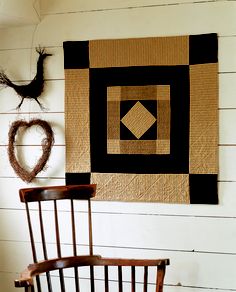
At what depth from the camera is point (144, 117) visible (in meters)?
1.88

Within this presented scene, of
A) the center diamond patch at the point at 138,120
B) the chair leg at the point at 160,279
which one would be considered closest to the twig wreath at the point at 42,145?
the center diamond patch at the point at 138,120

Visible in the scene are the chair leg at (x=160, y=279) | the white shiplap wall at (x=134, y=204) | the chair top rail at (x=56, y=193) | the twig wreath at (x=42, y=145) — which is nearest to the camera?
the chair leg at (x=160, y=279)

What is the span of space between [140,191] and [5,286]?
1.01 metres

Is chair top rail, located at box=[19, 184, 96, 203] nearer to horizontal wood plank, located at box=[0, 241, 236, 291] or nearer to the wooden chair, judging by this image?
the wooden chair

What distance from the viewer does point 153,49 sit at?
186 cm

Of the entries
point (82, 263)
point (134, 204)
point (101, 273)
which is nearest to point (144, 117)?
point (134, 204)

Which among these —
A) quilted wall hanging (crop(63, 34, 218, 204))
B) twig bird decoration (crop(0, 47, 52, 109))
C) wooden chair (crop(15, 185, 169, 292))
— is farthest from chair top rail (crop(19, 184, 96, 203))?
twig bird decoration (crop(0, 47, 52, 109))

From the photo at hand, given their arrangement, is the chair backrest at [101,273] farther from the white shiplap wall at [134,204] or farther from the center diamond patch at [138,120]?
the center diamond patch at [138,120]

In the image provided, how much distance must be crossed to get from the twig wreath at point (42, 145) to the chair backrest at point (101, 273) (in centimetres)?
57

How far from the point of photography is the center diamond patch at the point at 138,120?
1876 millimetres

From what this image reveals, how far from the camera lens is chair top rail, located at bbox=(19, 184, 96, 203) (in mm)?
1660

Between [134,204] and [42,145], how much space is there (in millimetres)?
610

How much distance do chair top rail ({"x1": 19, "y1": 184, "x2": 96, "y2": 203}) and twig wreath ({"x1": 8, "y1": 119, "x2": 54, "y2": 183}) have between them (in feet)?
1.05

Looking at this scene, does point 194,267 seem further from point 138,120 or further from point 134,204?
point 138,120
